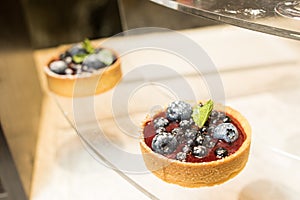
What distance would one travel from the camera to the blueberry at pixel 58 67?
815 millimetres

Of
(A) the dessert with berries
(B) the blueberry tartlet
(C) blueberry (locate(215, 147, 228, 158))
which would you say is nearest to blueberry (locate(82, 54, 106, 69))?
(A) the dessert with berries

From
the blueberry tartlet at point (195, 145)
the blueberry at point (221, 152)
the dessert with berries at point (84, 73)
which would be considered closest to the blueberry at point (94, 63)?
the dessert with berries at point (84, 73)

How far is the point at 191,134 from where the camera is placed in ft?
1.84

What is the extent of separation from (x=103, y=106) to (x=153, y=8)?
17.5 inches

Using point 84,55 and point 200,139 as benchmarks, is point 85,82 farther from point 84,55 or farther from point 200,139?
point 200,139

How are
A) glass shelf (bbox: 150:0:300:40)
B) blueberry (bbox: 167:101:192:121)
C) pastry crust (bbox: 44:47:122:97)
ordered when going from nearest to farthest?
glass shelf (bbox: 150:0:300:40), blueberry (bbox: 167:101:192:121), pastry crust (bbox: 44:47:122:97)

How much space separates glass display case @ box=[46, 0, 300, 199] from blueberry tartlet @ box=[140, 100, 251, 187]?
4 cm

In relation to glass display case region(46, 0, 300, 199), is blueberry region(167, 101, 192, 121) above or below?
above

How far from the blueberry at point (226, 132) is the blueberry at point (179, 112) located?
51 mm

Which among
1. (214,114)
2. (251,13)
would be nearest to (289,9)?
(251,13)

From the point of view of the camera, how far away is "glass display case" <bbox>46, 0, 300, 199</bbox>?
57cm

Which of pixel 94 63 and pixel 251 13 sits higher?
pixel 251 13

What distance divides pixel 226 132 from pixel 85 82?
36 cm

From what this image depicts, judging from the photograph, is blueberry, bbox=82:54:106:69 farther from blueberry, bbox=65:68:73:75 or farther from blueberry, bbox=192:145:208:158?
blueberry, bbox=192:145:208:158
